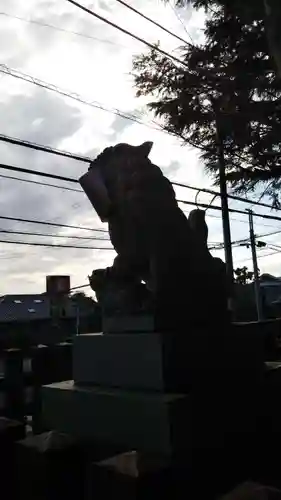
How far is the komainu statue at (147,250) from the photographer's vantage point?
8.95 ft

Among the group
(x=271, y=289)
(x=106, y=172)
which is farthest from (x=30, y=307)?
(x=106, y=172)

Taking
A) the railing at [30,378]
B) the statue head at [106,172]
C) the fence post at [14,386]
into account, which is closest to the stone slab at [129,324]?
the statue head at [106,172]

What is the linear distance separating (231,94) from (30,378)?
12.0ft

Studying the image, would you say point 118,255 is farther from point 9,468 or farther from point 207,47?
point 207,47

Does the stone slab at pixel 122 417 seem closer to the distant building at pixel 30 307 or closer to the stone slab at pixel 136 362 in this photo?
the stone slab at pixel 136 362

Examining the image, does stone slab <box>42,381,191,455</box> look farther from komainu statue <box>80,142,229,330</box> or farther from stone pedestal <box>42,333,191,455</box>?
komainu statue <box>80,142,229,330</box>

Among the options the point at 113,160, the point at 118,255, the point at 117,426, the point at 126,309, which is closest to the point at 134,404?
the point at 117,426

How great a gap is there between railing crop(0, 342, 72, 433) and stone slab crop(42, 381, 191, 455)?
1.60 meters

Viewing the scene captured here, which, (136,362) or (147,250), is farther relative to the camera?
(147,250)

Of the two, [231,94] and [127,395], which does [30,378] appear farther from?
[231,94]

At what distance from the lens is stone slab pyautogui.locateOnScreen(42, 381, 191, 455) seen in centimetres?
219

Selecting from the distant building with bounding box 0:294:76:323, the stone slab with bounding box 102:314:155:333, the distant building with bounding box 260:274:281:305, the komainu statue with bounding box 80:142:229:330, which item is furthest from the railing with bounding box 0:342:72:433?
the distant building with bounding box 0:294:76:323

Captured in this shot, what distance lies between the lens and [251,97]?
16.3 feet

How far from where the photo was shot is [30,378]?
4.66 m
